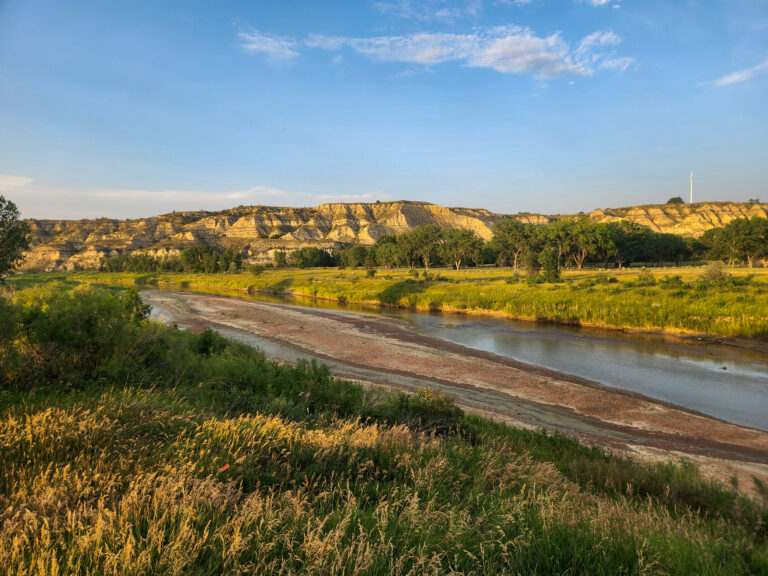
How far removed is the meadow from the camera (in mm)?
2904

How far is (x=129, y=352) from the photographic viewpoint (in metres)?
9.14

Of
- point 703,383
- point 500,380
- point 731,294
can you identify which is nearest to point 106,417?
point 500,380

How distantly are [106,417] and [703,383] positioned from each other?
22.8 meters

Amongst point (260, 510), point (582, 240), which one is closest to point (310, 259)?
point (582, 240)

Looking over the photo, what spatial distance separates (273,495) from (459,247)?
9529 cm

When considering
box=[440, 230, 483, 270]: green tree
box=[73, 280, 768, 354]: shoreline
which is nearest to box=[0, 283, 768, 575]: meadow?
box=[73, 280, 768, 354]: shoreline

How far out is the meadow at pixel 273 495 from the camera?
290 centimetres

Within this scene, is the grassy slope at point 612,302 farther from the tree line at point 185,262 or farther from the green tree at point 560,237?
the tree line at point 185,262

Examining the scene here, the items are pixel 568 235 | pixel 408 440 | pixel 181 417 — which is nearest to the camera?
pixel 181 417

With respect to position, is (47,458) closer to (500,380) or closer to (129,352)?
(129,352)

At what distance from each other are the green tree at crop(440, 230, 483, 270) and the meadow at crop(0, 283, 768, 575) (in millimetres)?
89694

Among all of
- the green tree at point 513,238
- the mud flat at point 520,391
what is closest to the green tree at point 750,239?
the green tree at point 513,238

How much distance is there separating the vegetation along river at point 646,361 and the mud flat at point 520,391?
4.91 feet

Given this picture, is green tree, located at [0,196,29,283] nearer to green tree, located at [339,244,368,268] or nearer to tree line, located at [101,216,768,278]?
tree line, located at [101,216,768,278]
